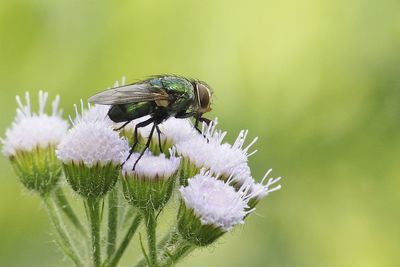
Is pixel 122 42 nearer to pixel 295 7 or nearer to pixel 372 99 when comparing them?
pixel 295 7

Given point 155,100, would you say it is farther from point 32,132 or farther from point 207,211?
point 32,132

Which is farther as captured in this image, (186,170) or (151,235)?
(186,170)

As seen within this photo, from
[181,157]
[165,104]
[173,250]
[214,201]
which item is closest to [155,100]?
[165,104]

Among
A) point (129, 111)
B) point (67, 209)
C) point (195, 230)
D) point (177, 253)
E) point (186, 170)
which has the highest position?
point (129, 111)

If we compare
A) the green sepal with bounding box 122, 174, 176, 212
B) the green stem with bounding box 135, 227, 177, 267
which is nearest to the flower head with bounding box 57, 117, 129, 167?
the green sepal with bounding box 122, 174, 176, 212

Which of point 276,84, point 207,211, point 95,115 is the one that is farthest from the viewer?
point 276,84

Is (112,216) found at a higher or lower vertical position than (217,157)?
lower
